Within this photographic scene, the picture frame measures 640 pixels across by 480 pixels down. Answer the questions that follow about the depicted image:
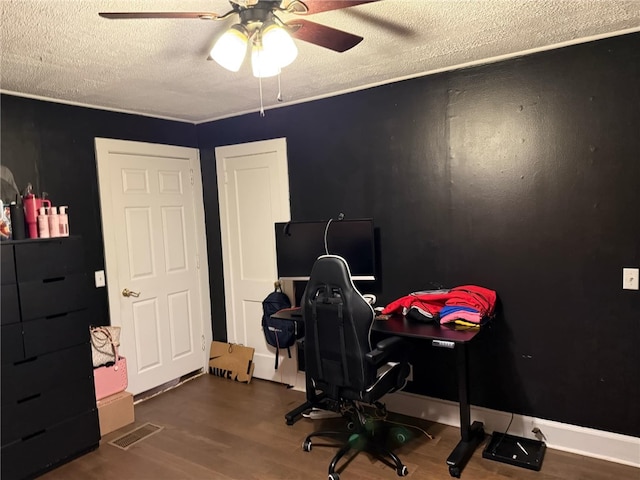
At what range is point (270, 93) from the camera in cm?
341

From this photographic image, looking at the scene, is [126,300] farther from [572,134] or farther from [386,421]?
[572,134]

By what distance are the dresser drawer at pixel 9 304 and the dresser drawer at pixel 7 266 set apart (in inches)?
1.5

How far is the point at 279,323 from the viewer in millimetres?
3797

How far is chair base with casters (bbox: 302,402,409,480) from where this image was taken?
8.58 feet

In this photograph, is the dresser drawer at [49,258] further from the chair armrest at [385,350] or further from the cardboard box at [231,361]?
the chair armrest at [385,350]

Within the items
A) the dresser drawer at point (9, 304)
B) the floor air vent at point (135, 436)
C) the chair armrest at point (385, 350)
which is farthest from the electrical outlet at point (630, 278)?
the dresser drawer at point (9, 304)

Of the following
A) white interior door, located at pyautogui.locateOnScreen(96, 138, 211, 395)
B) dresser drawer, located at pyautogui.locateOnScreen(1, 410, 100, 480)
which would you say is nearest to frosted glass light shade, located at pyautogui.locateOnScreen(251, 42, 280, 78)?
white interior door, located at pyautogui.locateOnScreen(96, 138, 211, 395)

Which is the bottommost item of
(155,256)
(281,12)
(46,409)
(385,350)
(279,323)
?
(46,409)

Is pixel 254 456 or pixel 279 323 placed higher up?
pixel 279 323

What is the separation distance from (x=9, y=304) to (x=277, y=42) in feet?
6.87

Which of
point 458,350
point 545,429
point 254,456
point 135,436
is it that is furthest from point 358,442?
point 135,436

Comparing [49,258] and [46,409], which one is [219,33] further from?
[46,409]

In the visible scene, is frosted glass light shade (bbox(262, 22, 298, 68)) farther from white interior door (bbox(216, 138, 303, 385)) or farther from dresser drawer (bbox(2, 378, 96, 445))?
dresser drawer (bbox(2, 378, 96, 445))

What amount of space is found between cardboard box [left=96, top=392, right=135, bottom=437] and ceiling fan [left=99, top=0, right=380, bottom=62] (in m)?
2.60
